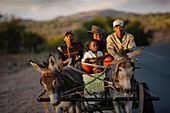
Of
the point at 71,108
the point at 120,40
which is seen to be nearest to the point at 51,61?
the point at 71,108

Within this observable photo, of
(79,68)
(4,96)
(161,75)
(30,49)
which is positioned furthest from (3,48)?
(79,68)

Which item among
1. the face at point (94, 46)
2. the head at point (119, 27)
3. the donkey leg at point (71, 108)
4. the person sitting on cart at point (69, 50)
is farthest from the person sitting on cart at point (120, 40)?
the donkey leg at point (71, 108)

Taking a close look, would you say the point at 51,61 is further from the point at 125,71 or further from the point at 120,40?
the point at 120,40

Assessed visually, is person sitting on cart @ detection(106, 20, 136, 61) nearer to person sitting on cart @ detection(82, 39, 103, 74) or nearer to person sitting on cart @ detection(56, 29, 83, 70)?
person sitting on cart @ detection(82, 39, 103, 74)

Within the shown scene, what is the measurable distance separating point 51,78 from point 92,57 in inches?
65.8

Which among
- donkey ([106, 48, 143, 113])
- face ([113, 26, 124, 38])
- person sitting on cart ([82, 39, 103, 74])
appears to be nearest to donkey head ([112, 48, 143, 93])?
donkey ([106, 48, 143, 113])

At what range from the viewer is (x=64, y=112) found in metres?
4.31

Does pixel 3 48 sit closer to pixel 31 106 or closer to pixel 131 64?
pixel 31 106

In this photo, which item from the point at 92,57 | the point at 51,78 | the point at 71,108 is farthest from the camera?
the point at 92,57

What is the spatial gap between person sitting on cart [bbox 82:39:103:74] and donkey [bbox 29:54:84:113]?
356 millimetres

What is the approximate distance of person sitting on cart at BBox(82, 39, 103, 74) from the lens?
4.88 meters

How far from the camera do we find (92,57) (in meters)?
5.04

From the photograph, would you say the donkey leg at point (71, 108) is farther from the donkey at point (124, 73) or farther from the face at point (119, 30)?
the face at point (119, 30)

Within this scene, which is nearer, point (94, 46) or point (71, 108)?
point (71, 108)
